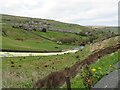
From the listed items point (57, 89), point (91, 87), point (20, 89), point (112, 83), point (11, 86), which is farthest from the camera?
point (11, 86)

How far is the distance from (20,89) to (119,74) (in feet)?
50.1

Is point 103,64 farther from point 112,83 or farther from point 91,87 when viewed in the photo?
point 112,83

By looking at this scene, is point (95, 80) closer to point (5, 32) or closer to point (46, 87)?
point (46, 87)

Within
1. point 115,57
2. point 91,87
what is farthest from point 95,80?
point 115,57

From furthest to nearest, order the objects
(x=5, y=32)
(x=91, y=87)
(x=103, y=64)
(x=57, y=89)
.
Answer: (x=5, y=32) < (x=103, y=64) < (x=57, y=89) < (x=91, y=87)

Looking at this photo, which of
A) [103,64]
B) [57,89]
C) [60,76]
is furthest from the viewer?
[60,76]

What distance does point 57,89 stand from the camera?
2116 cm

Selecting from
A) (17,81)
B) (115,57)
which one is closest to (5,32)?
(17,81)

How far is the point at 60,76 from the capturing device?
24797 millimetres

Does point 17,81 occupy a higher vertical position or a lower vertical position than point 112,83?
lower

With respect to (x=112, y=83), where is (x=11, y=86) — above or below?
below

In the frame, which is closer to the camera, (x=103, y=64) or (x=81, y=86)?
(x=81, y=86)

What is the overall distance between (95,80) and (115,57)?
261 inches

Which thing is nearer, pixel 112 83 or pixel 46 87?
pixel 112 83
